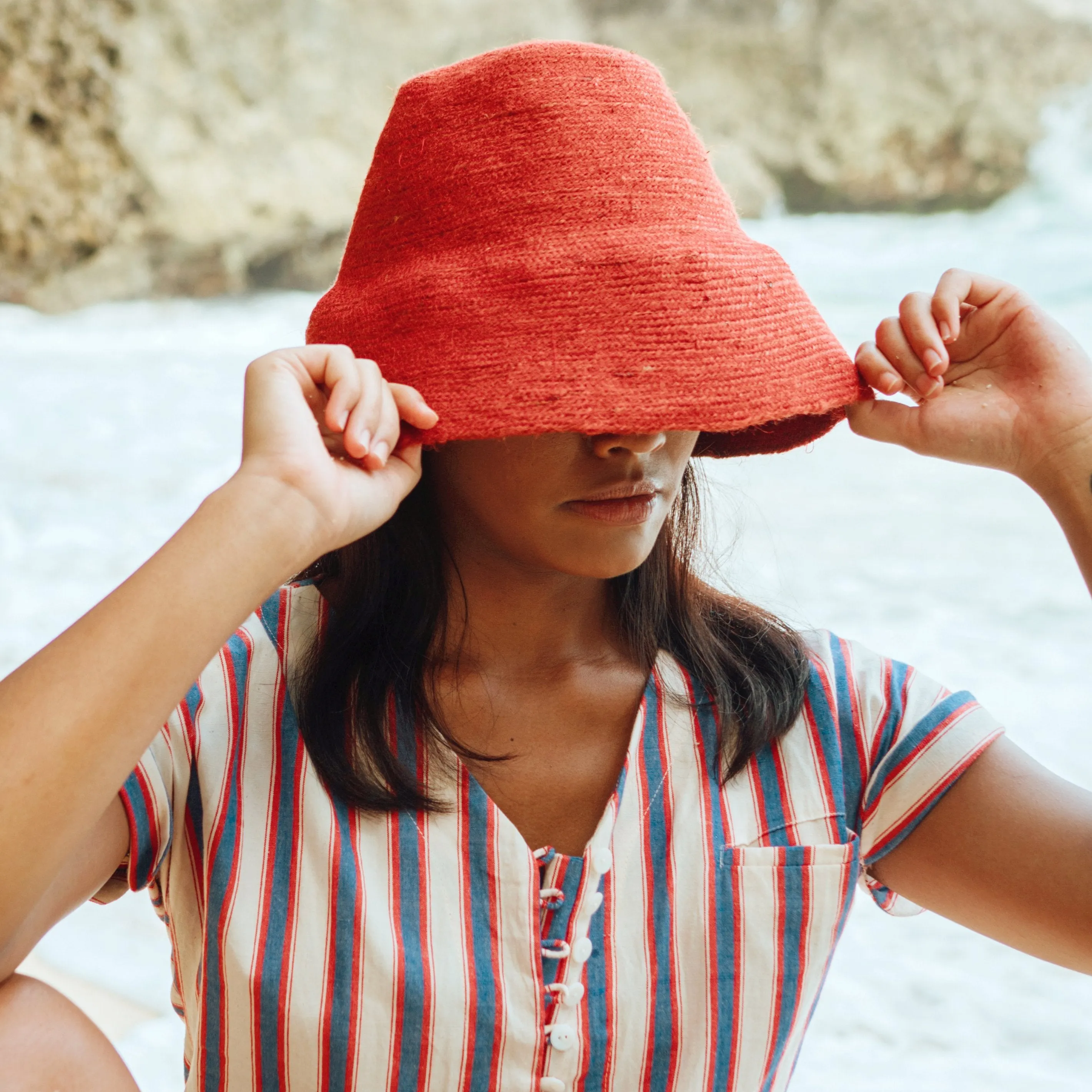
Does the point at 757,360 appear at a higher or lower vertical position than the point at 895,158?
higher

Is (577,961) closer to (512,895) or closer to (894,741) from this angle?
(512,895)

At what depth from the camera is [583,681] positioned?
3.05 ft

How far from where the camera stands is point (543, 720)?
901 mm

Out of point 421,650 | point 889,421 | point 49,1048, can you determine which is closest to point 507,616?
point 421,650

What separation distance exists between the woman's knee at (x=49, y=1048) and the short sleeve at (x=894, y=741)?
21.3 inches

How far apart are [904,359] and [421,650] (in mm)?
419

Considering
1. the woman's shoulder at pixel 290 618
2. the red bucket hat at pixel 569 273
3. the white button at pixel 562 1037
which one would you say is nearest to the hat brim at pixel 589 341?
the red bucket hat at pixel 569 273

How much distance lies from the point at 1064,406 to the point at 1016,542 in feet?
12.0

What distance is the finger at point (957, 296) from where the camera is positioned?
2.60 feet

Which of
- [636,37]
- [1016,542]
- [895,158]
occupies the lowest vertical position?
[1016,542]

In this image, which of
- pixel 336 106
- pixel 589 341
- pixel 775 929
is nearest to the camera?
pixel 589 341

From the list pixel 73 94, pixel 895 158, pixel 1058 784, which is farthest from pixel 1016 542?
pixel 73 94

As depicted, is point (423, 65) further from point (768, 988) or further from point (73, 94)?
point (768, 988)

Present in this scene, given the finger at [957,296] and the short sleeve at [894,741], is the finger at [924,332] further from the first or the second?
the short sleeve at [894,741]
